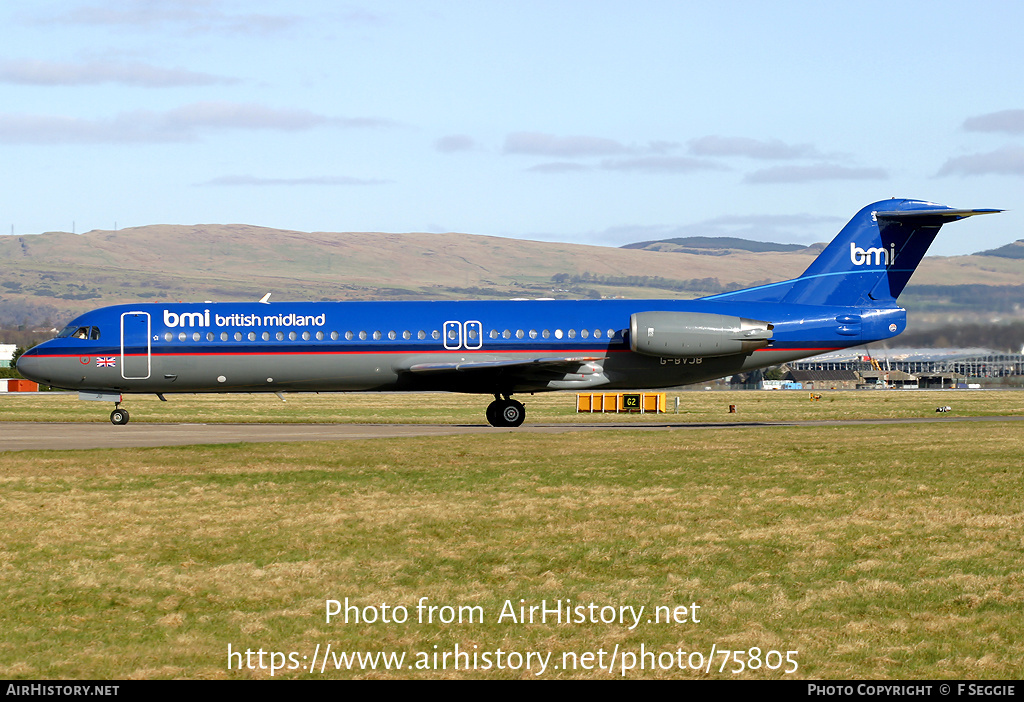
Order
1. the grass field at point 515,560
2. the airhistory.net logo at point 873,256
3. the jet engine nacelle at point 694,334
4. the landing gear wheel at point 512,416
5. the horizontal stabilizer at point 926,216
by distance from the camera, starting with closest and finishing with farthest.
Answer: the grass field at point 515,560 → the jet engine nacelle at point 694,334 → the horizontal stabilizer at point 926,216 → the landing gear wheel at point 512,416 → the airhistory.net logo at point 873,256

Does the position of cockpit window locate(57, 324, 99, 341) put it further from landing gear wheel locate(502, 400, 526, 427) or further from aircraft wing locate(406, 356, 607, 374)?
landing gear wheel locate(502, 400, 526, 427)

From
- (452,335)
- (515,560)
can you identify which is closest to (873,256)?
(452,335)

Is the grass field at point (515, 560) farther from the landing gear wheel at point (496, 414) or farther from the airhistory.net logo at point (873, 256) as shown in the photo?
the airhistory.net logo at point (873, 256)

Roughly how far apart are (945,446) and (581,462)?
9577mm

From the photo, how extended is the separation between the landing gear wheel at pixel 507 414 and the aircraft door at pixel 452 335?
2.59 metres

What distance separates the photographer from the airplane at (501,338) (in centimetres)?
3459

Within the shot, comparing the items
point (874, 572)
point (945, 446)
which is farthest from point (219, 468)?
point (945, 446)

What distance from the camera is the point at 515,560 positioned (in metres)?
13.3

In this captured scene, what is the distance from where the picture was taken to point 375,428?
1425 inches

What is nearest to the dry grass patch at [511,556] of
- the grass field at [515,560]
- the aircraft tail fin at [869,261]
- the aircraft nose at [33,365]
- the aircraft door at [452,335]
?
the grass field at [515,560]

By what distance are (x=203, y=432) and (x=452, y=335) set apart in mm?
8407

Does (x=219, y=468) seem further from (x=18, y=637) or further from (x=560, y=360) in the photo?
(x=560, y=360)

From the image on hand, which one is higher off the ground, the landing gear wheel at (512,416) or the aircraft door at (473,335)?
the aircraft door at (473,335)

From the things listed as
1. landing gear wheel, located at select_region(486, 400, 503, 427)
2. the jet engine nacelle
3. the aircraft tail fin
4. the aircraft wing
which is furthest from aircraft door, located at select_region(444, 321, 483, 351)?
the aircraft tail fin
